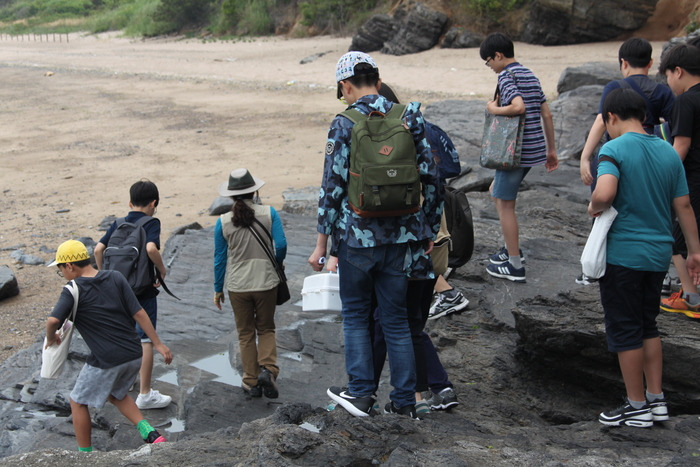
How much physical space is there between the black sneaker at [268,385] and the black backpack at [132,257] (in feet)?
3.09

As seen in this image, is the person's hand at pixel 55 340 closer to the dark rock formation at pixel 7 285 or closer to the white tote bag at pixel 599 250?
the white tote bag at pixel 599 250

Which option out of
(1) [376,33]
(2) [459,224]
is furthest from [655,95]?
(1) [376,33]

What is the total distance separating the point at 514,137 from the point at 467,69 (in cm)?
1867

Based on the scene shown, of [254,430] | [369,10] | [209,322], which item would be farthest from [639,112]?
[369,10]

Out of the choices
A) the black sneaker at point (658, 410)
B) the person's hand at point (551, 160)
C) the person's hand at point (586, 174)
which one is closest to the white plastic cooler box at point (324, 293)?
the black sneaker at point (658, 410)

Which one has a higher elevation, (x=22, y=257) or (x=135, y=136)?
(x=135, y=136)

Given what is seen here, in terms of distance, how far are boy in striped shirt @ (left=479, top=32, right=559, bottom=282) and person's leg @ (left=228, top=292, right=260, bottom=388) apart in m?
2.05

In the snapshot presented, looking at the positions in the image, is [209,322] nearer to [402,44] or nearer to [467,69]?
[467,69]

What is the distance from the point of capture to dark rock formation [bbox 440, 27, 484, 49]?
1023 inches

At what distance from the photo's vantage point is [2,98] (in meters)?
21.8

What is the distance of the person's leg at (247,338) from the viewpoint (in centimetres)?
414

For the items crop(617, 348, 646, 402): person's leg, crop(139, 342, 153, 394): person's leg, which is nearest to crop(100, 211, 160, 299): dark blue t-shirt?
crop(139, 342, 153, 394): person's leg

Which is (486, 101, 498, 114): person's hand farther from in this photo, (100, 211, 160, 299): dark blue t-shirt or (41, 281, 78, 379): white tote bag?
(41, 281, 78, 379): white tote bag

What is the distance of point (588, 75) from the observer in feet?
45.1
